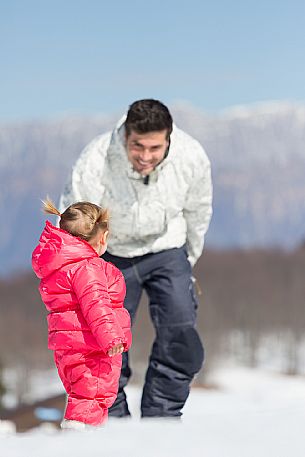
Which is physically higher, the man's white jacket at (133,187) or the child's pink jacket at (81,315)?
the man's white jacket at (133,187)

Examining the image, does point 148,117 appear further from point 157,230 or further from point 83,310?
point 83,310

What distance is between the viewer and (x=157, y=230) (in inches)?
168

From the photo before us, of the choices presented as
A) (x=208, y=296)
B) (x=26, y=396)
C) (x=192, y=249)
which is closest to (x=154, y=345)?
(x=192, y=249)

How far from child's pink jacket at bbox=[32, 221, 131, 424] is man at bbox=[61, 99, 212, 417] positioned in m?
0.87

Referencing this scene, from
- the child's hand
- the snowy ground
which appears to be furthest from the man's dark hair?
the snowy ground

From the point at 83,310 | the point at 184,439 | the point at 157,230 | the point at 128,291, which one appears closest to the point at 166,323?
the point at 128,291

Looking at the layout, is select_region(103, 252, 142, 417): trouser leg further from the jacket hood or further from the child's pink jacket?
the jacket hood

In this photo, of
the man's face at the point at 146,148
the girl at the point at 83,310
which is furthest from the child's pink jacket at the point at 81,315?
the man's face at the point at 146,148

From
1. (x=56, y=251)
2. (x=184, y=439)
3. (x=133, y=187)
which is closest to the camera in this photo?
(x=184, y=439)

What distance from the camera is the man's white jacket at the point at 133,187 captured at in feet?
13.8

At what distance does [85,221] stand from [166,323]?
115 centimetres

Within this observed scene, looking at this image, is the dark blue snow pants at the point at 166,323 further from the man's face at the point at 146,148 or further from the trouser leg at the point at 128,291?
the man's face at the point at 146,148

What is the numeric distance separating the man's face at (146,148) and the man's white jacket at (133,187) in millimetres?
95

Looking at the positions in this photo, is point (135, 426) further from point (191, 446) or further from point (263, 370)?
point (263, 370)
